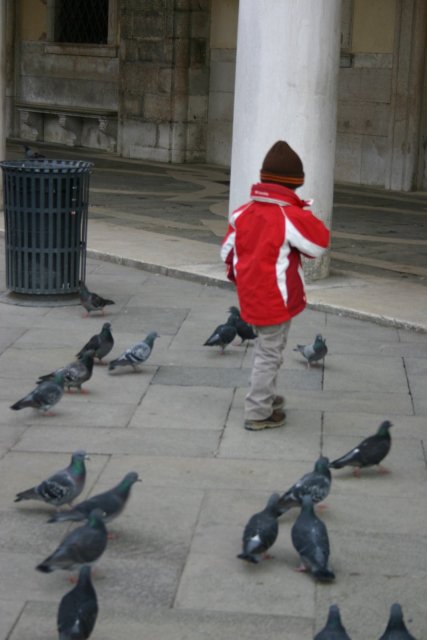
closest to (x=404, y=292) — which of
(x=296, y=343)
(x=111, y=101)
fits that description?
(x=296, y=343)

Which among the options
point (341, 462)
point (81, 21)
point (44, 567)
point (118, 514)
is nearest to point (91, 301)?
point (341, 462)

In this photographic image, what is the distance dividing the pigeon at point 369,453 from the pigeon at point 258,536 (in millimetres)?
1072

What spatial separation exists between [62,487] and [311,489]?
1.12 metres

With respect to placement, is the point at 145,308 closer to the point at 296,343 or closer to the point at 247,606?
the point at 296,343

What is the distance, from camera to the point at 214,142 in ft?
76.6

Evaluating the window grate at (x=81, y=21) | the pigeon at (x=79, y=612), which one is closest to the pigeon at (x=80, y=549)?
the pigeon at (x=79, y=612)

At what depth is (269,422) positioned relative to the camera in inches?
273

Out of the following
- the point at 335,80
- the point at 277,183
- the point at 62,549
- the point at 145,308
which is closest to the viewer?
the point at 62,549

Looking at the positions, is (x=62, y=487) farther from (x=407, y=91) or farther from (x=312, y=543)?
(x=407, y=91)

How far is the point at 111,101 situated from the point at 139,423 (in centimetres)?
1881

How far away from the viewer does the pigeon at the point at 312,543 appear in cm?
479

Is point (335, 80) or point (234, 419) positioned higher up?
point (335, 80)

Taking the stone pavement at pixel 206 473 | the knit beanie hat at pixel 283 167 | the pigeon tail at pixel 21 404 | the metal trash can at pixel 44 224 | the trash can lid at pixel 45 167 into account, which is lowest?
the stone pavement at pixel 206 473

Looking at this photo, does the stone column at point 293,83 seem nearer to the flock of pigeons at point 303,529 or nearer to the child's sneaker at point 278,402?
the child's sneaker at point 278,402
